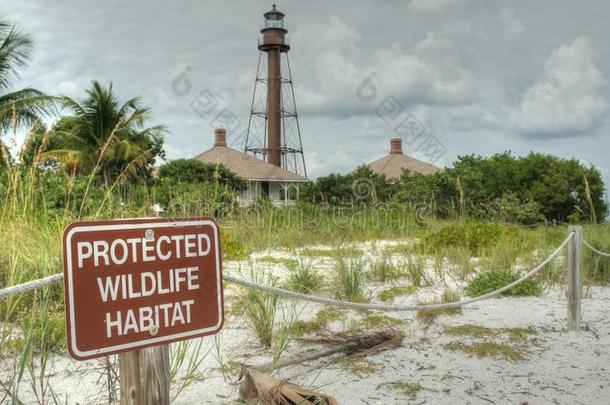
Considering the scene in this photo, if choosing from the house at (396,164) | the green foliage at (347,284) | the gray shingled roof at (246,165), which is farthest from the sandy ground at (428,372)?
the house at (396,164)

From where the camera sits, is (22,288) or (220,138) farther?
(220,138)

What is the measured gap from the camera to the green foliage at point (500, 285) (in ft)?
19.8

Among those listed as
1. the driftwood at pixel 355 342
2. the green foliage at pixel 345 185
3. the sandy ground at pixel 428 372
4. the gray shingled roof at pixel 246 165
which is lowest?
the sandy ground at pixel 428 372

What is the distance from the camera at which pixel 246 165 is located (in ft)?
104

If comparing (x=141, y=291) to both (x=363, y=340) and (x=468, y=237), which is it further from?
(x=468, y=237)

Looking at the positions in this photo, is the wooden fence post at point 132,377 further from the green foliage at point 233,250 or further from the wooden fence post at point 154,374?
the green foliage at point 233,250

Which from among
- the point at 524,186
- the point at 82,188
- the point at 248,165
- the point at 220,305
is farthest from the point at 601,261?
the point at 248,165

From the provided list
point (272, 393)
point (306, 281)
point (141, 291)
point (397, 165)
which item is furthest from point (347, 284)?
point (397, 165)

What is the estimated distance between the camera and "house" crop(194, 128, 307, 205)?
3111cm

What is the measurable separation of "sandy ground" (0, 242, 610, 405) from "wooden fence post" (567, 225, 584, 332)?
126 mm

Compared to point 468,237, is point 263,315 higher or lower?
lower

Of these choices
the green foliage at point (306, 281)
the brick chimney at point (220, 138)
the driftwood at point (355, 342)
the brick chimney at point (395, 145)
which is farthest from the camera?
the brick chimney at point (395, 145)

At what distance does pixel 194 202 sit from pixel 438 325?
3.61 meters

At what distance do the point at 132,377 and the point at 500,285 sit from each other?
15.8 feet
